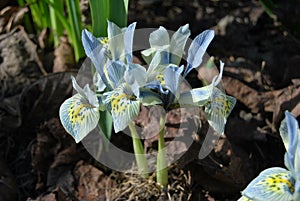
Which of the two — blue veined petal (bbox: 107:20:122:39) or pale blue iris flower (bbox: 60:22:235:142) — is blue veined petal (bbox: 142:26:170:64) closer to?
pale blue iris flower (bbox: 60:22:235:142)

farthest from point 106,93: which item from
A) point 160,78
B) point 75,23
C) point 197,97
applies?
point 75,23

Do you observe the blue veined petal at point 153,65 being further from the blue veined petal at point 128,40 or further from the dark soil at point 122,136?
the dark soil at point 122,136

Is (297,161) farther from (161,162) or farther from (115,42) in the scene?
(115,42)

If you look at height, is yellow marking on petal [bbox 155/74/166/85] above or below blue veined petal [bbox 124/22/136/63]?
below

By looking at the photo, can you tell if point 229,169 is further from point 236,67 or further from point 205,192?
point 236,67

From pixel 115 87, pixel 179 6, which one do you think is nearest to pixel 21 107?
pixel 115 87

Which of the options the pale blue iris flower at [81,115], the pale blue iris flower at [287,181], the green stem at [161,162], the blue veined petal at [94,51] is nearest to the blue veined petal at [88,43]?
the blue veined petal at [94,51]

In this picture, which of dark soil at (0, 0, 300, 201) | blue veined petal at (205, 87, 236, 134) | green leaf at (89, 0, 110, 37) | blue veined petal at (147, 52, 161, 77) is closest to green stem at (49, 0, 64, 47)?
dark soil at (0, 0, 300, 201)
